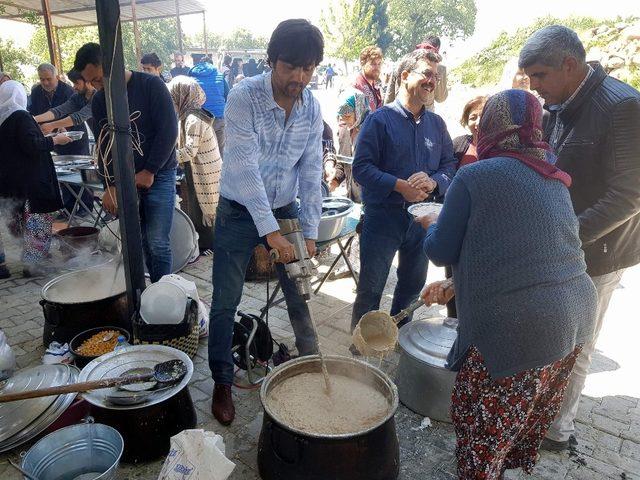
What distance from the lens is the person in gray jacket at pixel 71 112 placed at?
643 cm

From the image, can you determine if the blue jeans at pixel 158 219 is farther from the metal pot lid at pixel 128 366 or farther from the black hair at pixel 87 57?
the metal pot lid at pixel 128 366

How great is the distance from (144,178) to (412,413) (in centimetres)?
278

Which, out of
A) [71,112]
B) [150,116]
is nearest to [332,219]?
[150,116]

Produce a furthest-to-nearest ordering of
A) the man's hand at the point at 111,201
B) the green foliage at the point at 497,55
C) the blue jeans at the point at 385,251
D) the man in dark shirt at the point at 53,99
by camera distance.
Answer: the green foliage at the point at 497,55 < the man in dark shirt at the point at 53,99 < the man's hand at the point at 111,201 < the blue jeans at the point at 385,251

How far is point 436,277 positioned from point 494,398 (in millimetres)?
3655

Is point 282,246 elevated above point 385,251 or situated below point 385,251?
above

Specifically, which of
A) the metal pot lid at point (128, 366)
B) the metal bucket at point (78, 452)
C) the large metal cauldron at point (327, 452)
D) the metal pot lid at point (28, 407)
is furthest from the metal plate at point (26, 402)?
the large metal cauldron at point (327, 452)

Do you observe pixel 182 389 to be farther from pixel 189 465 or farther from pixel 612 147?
pixel 612 147

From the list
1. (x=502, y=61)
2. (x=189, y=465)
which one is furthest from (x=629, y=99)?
(x=502, y=61)

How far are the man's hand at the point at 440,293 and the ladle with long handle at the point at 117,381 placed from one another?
145 cm

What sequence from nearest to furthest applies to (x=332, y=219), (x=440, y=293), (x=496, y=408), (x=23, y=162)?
1. (x=496, y=408)
2. (x=440, y=293)
3. (x=332, y=219)
4. (x=23, y=162)

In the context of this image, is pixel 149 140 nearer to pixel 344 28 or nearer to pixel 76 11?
pixel 76 11

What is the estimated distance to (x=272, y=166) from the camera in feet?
8.37

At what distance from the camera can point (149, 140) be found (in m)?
3.69
